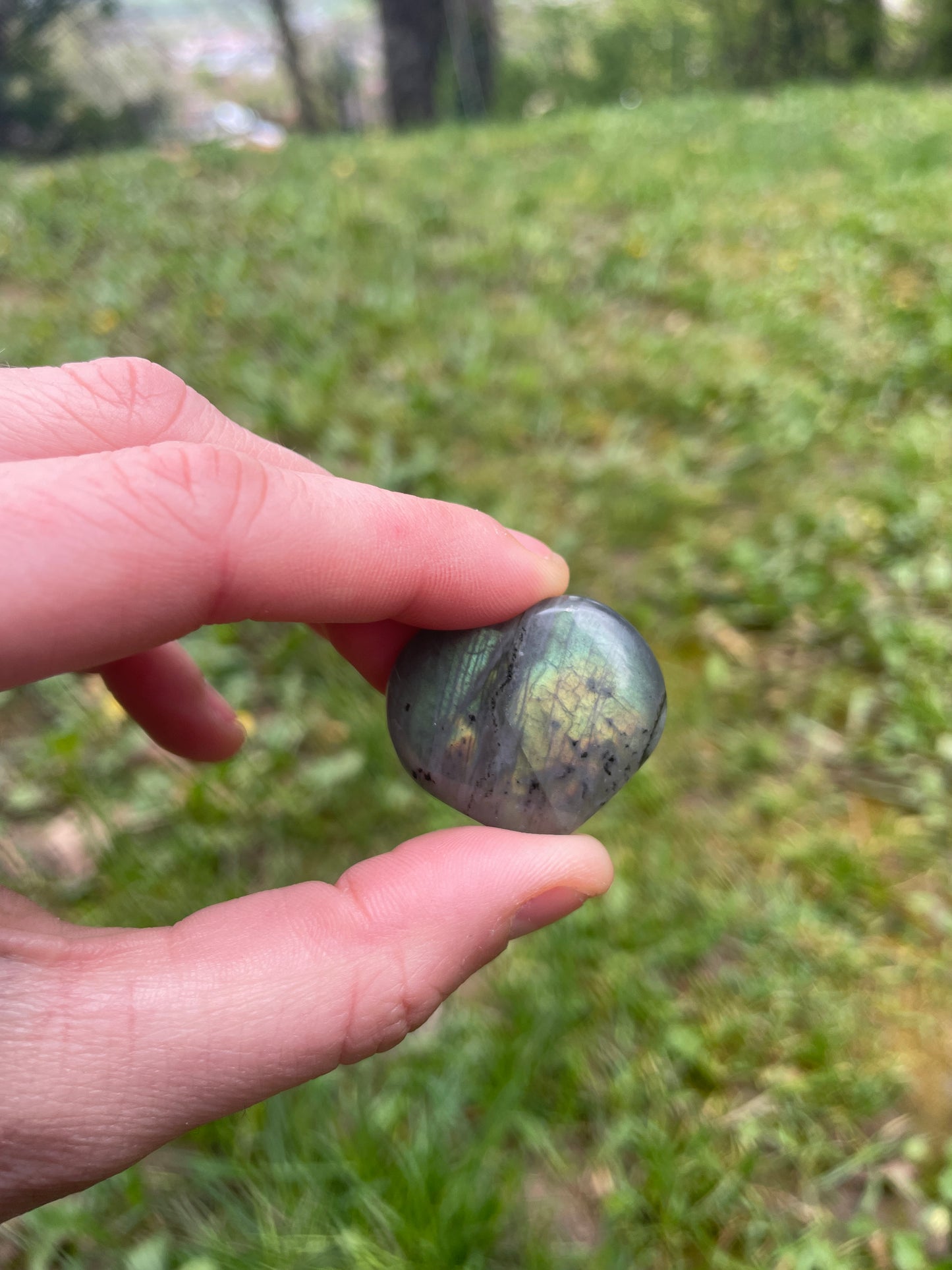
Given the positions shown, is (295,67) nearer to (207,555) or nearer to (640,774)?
(640,774)

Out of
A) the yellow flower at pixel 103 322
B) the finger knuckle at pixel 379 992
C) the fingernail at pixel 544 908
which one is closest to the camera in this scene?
the finger knuckle at pixel 379 992

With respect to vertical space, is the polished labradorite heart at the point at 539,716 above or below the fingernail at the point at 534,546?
below

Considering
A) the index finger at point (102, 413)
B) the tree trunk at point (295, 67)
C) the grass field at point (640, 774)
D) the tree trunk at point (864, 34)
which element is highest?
the tree trunk at point (864, 34)

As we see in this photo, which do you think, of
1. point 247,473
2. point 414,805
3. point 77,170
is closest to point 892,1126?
point 414,805

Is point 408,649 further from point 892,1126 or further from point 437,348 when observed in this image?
point 437,348

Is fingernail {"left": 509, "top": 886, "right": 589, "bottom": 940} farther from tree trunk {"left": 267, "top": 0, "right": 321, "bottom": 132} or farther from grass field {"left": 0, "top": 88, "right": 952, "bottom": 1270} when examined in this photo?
tree trunk {"left": 267, "top": 0, "right": 321, "bottom": 132}

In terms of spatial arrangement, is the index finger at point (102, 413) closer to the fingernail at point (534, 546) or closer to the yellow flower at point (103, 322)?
the fingernail at point (534, 546)

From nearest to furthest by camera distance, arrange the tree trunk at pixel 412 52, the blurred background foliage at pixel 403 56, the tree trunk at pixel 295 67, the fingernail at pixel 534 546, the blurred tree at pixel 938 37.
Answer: the fingernail at pixel 534 546 < the blurred background foliage at pixel 403 56 < the tree trunk at pixel 295 67 < the tree trunk at pixel 412 52 < the blurred tree at pixel 938 37

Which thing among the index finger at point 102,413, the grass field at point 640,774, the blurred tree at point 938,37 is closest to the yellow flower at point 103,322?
the grass field at point 640,774

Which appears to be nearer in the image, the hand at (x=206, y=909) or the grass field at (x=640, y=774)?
the hand at (x=206, y=909)
